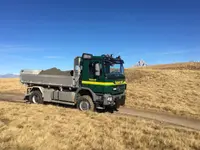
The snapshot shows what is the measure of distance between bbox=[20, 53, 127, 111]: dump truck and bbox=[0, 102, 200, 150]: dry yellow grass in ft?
6.69

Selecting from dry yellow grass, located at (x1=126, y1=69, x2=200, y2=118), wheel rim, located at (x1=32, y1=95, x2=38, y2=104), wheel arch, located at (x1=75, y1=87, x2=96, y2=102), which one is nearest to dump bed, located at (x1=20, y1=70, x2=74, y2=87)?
wheel arch, located at (x1=75, y1=87, x2=96, y2=102)

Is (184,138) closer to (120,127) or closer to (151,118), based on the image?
(120,127)

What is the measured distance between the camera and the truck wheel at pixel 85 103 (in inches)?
590

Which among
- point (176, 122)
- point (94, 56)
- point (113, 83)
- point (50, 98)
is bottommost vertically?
point (176, 122)

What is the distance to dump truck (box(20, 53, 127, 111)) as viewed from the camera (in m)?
14.2

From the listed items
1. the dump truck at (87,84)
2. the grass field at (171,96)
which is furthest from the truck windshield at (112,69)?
the grass field at (171,96)

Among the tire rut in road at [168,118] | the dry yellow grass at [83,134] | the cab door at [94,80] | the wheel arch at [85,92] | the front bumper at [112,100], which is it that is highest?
the cab door at [94,80]

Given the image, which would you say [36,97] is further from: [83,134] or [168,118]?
[168,118]

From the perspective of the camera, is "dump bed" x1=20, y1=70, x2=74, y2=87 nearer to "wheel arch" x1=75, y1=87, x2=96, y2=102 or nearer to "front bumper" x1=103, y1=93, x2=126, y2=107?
"wheel arch" x1=75, y1=87, x2=96, y2=102

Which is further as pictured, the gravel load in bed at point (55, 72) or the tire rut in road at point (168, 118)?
the gravel load in bed at point (55, 72)

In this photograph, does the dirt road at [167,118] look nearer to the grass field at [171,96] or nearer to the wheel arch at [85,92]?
the grass field at [171,96]

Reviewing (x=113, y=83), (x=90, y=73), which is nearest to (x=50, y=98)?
(x=90, y=73)

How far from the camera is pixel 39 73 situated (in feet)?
60.1

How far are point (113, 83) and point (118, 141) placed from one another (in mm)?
5852
